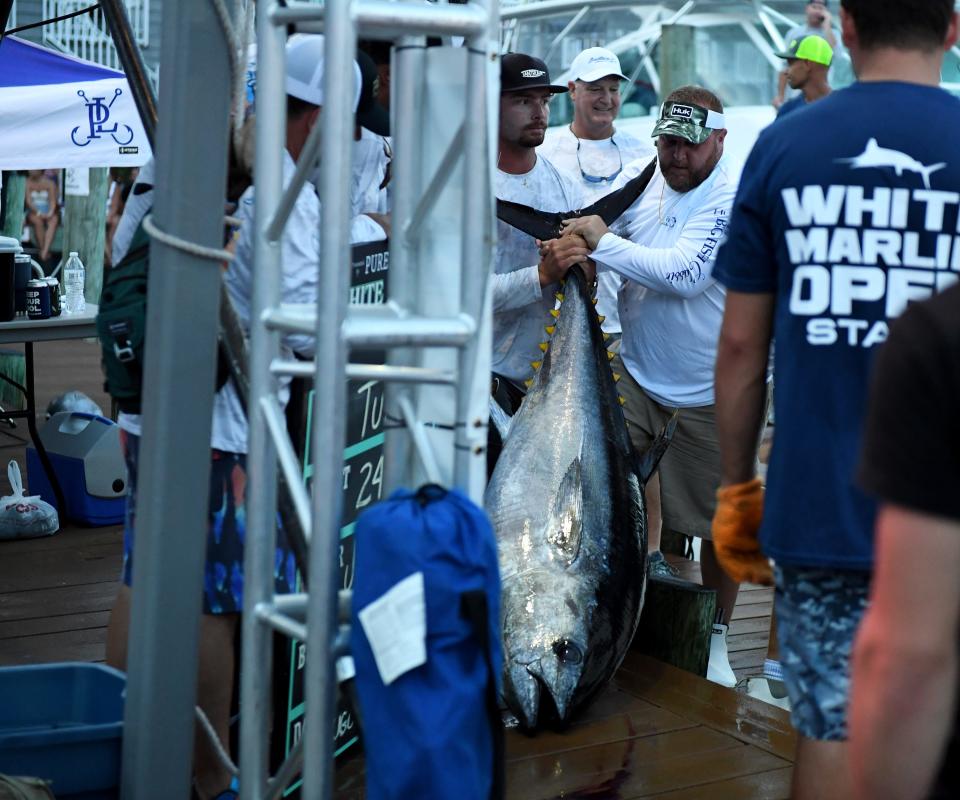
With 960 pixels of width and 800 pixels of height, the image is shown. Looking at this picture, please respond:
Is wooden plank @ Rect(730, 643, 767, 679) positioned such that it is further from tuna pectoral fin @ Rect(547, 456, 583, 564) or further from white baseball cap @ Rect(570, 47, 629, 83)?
white baseball cap @ Rect(570, 47, 629, 83)

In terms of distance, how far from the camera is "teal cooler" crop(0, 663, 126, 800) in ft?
8.29

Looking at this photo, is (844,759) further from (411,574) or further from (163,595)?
(163,595)

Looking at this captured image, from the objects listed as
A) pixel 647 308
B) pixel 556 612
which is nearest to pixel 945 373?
pixel 556 612

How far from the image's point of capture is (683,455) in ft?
15.4

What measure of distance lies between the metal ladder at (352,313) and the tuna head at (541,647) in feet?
4.53

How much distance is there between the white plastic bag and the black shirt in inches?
200

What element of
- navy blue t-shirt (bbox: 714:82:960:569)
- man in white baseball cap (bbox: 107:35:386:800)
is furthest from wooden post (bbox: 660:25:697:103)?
navy blue t-shirt (bbox: 714:82:960:569)

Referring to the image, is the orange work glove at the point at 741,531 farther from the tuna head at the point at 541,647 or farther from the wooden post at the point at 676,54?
the wooden post at the point at 676,54

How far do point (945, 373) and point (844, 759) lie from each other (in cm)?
123

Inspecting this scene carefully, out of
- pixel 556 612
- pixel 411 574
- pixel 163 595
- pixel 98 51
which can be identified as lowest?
pixel 556 612

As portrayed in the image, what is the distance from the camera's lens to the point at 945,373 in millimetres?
1125

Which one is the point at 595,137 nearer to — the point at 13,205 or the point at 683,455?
the point at 683,455

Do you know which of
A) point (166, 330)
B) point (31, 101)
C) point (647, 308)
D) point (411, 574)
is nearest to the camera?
point (411, 574)

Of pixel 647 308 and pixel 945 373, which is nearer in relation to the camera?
pixel 945 373
